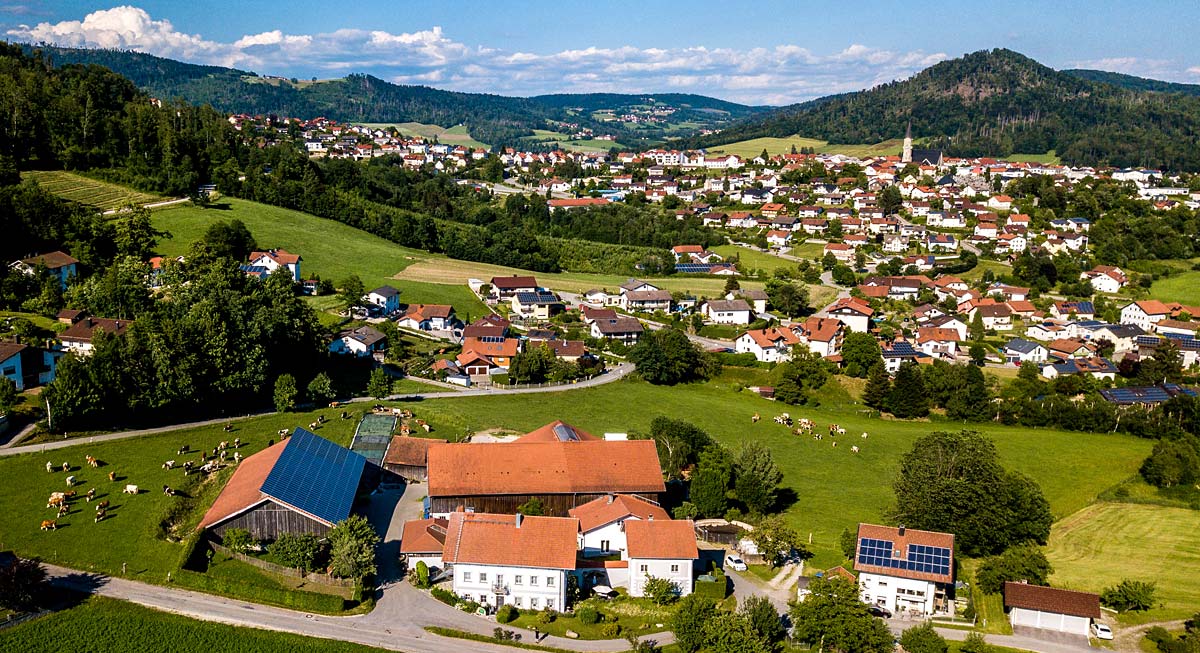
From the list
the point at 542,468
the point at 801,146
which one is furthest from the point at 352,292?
the point at 801,146

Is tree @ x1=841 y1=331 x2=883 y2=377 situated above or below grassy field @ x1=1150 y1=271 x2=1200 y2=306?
below

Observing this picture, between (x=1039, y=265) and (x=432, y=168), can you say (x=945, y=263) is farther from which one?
(x=432, y=168)

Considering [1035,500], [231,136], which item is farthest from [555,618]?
[231,136]

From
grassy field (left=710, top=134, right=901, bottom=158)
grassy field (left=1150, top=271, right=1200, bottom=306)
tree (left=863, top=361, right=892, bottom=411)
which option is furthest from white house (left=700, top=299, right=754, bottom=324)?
grassy field (left=710, top=134, right=901, bottom=158)

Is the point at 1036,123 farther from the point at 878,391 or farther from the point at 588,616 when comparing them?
the point at 588,616

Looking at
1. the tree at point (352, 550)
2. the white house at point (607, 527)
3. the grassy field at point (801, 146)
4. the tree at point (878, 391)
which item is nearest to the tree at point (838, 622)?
the white house at point (607, 527)

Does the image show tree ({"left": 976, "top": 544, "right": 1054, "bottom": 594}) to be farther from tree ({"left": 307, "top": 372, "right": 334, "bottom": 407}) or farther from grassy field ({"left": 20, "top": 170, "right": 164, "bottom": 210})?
grassy field ({"left": 20, "top": 170, "right": 164, "bottom": 210})
